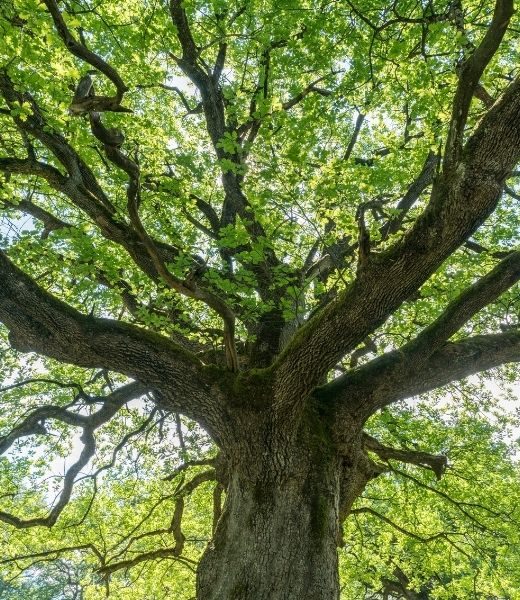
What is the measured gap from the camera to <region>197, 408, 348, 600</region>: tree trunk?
397cm

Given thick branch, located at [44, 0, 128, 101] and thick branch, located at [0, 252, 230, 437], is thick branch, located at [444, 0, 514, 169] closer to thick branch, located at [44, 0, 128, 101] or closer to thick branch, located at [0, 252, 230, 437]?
thick branch, located at [44, 0, 128, 101]

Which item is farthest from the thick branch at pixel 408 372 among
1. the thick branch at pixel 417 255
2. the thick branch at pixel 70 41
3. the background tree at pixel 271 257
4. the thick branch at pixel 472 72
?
the thick branch at pixel 70 41

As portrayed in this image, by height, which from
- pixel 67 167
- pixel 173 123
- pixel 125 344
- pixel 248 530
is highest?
pixel 173 123

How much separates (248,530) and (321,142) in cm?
677

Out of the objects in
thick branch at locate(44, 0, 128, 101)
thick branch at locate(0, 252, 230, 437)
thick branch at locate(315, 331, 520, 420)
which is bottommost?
thick branch at locate(0, 252, 230, 437)

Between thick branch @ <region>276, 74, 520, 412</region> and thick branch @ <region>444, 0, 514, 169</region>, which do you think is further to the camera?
thick branch @ <region>276, 74, 520, 412</region>

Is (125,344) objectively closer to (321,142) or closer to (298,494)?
(298,494)

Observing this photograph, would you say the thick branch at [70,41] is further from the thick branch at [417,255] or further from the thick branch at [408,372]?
the thick branch at [408,372]

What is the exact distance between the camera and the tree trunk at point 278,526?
3967 millimetres

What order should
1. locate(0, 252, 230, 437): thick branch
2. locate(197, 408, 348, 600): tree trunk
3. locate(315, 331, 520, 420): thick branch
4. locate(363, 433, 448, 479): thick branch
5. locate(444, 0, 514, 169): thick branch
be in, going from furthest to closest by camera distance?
locate(363, 433, 448, 479): thick branch → locate(315, 331, 520, 420): thick branch → locate(0, 252, 230, 437): thick branch → locate(197, 408, 348, 600): tree trunk → locate(444, 0, 514, 169): thick branch

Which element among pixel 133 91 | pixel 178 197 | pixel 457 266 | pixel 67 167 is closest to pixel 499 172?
pixel 178 197

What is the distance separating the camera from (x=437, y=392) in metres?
9.48

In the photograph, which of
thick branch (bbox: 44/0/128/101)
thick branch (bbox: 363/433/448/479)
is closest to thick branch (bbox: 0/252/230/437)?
thick branch (bbox: 44/0/128/101)

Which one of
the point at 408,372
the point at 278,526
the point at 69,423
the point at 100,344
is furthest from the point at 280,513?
the point at 69,423
